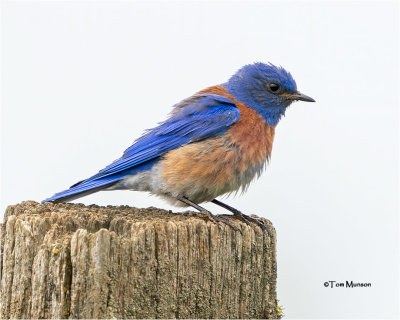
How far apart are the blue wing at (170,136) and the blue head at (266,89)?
47cm

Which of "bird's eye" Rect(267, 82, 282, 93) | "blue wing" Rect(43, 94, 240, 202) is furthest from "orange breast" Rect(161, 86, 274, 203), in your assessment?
"bird's eye" Rect(267, 82, 282, 93)

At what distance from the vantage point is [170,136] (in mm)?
6684

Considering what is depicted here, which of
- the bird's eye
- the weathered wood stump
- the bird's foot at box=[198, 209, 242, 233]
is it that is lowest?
the weathered wood stump

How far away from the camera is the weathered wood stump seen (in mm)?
3869

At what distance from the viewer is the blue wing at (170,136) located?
6.55m

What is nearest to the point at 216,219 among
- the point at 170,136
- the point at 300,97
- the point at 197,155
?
the point at 197,155

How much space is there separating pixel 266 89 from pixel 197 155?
1516 millimetres

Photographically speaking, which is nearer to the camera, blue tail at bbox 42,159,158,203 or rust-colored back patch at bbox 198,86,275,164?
blue tail at bbox 42,159,158,203

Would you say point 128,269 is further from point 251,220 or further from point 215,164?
point 215,164

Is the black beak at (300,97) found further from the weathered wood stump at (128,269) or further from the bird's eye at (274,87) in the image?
the weathered wood stump at (128,269)

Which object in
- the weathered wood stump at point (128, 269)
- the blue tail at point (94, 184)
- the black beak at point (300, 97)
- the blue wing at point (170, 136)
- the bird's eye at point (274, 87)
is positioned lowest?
the weathered wood stump at point (128, 269)

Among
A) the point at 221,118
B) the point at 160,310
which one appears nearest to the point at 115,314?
the point at 160,310

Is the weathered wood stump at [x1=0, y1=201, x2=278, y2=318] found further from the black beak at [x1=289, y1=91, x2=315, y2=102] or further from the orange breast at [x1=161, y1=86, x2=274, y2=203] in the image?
the black beak at [x1=289, y1=91, x2=315, y2=102]

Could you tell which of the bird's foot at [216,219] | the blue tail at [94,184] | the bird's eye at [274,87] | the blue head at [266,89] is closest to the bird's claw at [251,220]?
the bird's foot at [216,219]
